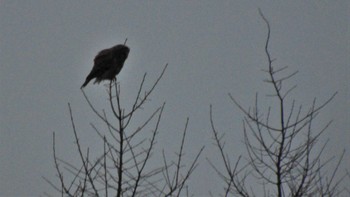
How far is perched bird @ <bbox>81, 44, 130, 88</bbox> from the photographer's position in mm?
9242

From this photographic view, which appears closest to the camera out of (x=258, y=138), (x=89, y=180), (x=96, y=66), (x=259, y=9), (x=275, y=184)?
(x=89, y=180)

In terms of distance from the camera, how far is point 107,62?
965cm

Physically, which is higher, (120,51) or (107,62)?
(120,51)

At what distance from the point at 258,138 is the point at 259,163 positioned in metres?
0.29

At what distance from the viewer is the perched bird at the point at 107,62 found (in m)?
9.24

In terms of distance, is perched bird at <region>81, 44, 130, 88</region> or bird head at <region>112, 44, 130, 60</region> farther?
bird head at <region>112, 44, 130, 60</region>

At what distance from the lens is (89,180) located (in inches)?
184

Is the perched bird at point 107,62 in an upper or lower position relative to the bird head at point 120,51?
lower

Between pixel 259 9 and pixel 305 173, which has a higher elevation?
pixel 259 9

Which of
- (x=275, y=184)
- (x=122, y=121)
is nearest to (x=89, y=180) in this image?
(x=122, y=121)

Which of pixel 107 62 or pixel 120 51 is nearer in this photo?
pixel 107 62

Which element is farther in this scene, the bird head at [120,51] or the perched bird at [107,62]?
the bird head at [120,51]

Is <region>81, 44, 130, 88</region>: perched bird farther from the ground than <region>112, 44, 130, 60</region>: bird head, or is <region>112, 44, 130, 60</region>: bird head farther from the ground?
<region>112, 44, 130, 60</region>: bird head

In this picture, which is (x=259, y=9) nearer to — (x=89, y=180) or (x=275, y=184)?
(x=275, y=184)
